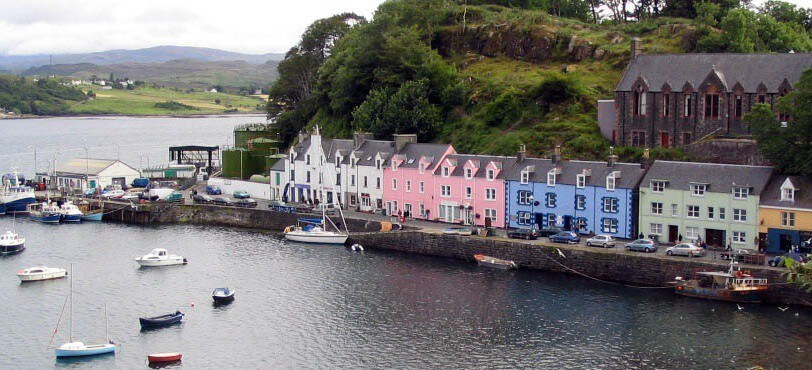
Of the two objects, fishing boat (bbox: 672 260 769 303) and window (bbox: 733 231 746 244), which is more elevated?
window (bbox: 733 231 746 244)

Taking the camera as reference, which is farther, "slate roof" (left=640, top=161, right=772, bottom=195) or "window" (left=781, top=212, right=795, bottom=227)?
"slate roof" (left=640, top=161, right=772, bottom=195)

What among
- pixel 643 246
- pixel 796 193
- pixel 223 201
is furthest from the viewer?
pixel 223 201

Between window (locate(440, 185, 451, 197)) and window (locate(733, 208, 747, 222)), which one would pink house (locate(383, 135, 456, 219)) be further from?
window (locate(733, 208, 747, 222))

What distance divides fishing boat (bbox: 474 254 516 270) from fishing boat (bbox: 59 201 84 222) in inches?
1638

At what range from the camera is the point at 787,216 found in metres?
61.2

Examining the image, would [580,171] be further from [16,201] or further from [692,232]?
[16,201]

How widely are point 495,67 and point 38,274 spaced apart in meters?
56.1

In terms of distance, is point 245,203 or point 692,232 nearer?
point 692,232

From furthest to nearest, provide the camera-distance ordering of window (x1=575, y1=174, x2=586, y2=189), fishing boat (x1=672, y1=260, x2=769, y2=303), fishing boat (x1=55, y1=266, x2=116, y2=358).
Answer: window (x1=575, y1=174, x2=586, y2=189) → fishing boat (x1=672, y1=260, x2=769, y2=303) → fishing boat (x1=55, y1=266, x2=116, y2=358)

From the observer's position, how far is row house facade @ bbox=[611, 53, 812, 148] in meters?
73.4

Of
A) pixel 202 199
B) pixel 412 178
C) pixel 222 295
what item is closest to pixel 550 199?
pixel 412 178

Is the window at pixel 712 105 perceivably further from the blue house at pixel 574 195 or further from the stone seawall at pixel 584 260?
the stone seawall at pixel 584 260

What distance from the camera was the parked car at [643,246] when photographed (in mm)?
63094

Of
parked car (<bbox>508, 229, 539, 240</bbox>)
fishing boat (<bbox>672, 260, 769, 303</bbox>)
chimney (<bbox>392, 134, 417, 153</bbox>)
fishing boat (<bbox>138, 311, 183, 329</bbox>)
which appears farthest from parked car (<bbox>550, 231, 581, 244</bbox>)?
fishing boat (<bbox>138, 311, 183, 329</bbox>)
